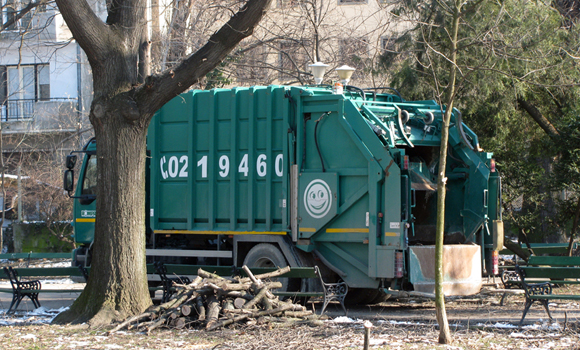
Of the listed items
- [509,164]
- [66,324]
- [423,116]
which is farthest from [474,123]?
[66,324]

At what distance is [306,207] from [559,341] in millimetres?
3964

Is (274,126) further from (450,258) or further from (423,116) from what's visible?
Result: (450,258)

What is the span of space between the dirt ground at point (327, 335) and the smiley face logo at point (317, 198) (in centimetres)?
156

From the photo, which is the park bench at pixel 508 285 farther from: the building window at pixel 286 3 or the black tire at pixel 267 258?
the building window at pixel 286 3

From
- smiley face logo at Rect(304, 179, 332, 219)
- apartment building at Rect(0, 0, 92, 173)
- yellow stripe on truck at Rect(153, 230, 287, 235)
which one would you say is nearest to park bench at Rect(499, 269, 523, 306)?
smiley face logo at Rect(304, 179, 332, 219)

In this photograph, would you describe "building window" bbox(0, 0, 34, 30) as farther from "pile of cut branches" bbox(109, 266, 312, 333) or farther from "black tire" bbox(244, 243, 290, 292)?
"pile of cut branches" bbox(109, 266, 312, 333)

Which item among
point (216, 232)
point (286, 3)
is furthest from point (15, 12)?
point (286, 3)

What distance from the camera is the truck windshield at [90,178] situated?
12.2 meters

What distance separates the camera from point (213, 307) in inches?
314

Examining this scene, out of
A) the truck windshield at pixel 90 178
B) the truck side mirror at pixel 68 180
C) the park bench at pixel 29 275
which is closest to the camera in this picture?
the park bench at pixel 29 275

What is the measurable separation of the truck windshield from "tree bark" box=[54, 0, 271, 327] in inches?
141

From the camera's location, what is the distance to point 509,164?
1419cm

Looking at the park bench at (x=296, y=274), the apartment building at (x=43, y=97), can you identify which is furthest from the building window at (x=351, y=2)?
the park bench at (x=296, y=274)

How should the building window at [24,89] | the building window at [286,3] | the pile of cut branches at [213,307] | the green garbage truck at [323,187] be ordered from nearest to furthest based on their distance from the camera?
the pile of cut branches at [213,307]
the green garbage truck at [323,187]
the building window at [286,3]
the building window at [24,89]
